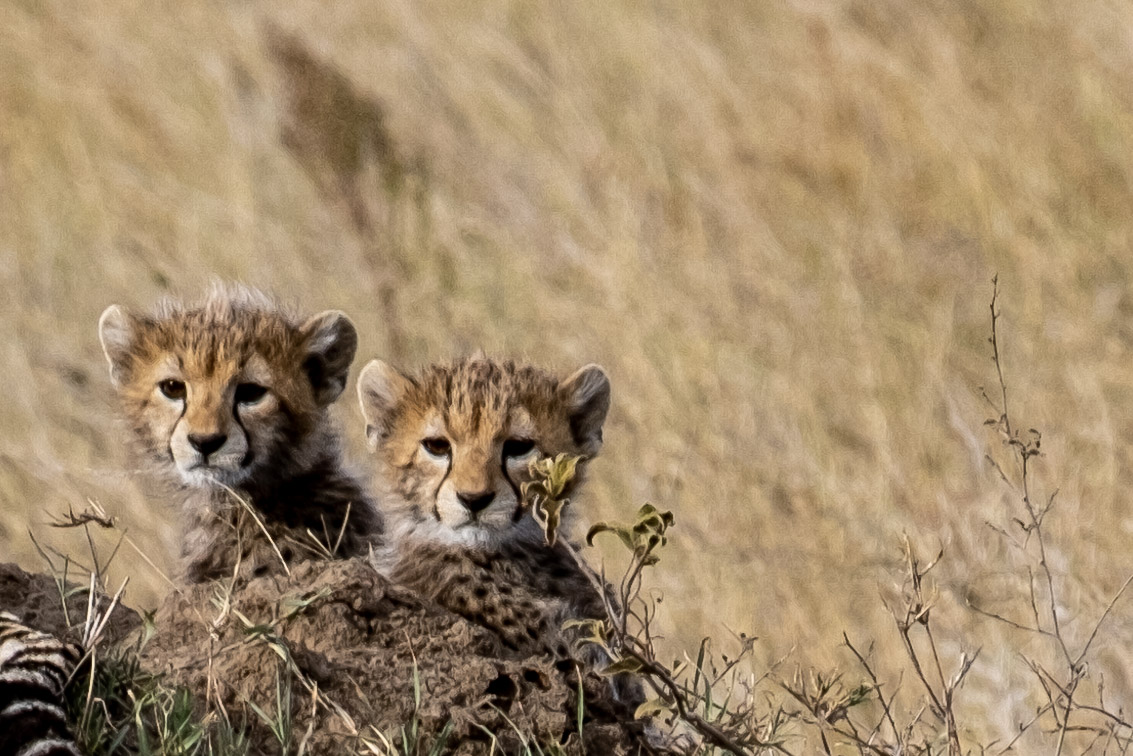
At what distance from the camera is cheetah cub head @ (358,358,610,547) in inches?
130

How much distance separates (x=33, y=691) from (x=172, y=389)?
3.28 ft

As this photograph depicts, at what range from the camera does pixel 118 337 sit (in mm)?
3795

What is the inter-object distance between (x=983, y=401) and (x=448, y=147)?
222 centimetres

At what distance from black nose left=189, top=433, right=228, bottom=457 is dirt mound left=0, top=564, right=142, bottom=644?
1.10ft

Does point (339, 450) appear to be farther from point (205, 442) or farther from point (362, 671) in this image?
point (362, 671)

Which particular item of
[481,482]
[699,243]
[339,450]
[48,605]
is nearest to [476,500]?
[481,482]

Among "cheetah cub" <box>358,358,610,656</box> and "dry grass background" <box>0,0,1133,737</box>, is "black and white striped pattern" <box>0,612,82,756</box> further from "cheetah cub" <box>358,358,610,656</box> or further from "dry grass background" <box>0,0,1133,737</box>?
"dry grass background" <box>0,0,1133,737</box>

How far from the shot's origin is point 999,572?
4973mm

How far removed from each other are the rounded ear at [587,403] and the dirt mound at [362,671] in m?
0.49

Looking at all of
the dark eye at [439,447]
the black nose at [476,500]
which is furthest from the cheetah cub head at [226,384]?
the black nose at [476,500]

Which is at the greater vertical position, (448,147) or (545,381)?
(448,147)

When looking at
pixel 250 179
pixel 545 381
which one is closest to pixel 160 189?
pixel 250 179

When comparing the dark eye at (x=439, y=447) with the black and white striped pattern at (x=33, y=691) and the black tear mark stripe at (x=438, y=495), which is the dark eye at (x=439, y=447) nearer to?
the black tear mark stripe at (x=438, y=495)

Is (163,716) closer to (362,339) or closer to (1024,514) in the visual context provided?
(1024,514)
